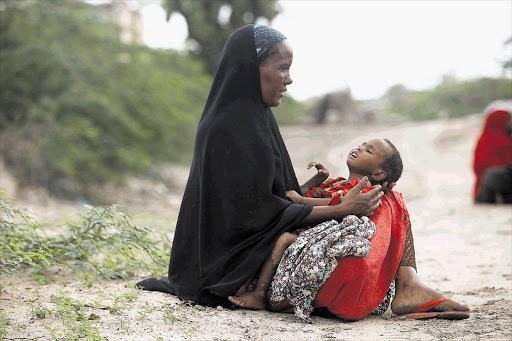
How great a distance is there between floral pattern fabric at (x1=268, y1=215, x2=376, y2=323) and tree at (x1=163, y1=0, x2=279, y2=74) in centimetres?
1778

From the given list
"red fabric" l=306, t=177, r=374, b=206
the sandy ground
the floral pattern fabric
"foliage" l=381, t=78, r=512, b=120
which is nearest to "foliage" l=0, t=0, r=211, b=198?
the sandy ground

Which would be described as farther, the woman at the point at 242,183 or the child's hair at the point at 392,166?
→ the child's hair at the point at 392,166

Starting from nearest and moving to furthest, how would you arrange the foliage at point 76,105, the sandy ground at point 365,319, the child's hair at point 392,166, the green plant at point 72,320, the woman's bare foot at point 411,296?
the green plant at point 72,320 → the sandy ground at point 365,319 → the woman's bare foot at point 411,296 → the child's hair at point 392,166 → the foliage at point 76,105

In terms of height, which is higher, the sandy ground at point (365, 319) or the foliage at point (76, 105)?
the foliage at point (76, 105)

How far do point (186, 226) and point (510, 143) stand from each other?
23.8 feet

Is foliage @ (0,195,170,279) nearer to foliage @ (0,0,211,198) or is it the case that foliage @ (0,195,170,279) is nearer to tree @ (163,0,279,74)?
foliage @ (0,0,211,198)

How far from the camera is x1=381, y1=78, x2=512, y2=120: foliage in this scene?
25.5 metres

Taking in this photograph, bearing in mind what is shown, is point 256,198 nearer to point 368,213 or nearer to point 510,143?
point 368,213

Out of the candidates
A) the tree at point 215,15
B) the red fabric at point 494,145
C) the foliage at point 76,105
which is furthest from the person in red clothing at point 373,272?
the tree at point 215,15

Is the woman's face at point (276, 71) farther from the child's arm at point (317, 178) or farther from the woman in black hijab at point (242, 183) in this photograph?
the child's arm at point (317, 178)

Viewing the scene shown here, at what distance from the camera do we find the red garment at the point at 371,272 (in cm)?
310

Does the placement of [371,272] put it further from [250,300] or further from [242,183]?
[242,183]

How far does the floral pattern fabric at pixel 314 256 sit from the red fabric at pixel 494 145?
273 inches

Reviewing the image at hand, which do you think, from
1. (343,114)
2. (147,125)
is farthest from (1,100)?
(343,114)
